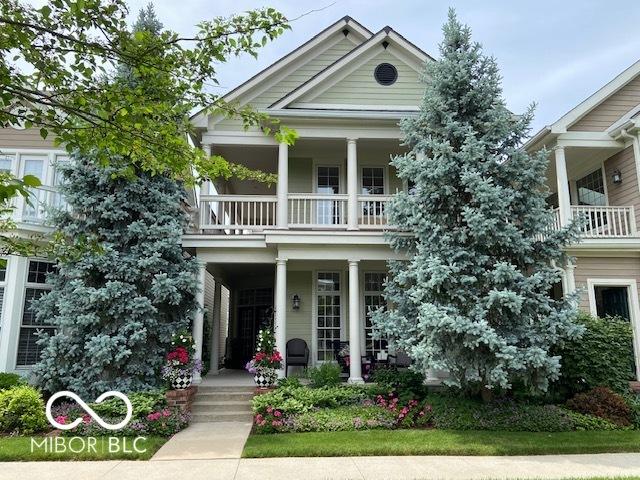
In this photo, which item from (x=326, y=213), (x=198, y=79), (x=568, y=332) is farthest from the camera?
(x=326, y=213)

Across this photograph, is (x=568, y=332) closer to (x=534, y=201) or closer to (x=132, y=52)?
(x=534, y=201)

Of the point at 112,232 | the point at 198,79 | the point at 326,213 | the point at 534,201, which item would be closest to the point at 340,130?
the point at 326,213

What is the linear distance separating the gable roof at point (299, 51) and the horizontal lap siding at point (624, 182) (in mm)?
7945

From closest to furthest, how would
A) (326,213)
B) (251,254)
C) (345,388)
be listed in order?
1. (345,388)
2. (251,254)
3. (326,213)

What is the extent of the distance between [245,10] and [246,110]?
0.90m

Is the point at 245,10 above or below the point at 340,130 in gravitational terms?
below

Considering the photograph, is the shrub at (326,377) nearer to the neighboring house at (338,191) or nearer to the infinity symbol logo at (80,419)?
the neighboring house at (338,191)

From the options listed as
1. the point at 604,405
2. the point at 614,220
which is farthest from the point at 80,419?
the point at 614,220

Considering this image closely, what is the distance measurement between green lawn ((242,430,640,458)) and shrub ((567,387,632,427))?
1.45 ft

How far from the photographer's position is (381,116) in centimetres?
1125

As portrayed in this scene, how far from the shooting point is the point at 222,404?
367 inches

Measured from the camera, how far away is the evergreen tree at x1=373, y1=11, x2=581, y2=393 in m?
7.80

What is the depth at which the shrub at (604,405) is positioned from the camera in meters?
8.22

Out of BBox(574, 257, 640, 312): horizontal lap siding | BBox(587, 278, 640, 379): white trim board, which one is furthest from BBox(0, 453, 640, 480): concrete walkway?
BBox(574, 257, 640, 312): horizontal lap siding
